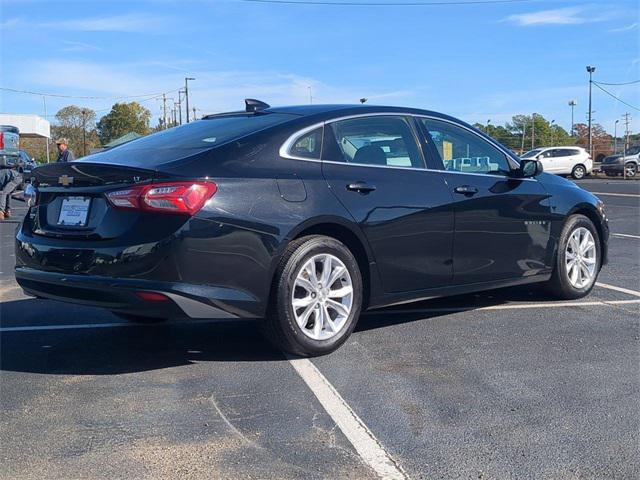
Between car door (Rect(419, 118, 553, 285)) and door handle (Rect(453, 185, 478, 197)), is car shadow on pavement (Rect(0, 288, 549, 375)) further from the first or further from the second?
door handle (Rect(453, 185, 478, 197))

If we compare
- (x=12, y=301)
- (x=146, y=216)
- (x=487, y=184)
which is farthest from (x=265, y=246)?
(x=12, y=301)

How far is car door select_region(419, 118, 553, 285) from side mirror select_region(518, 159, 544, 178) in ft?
0.17

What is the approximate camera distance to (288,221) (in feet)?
14.2

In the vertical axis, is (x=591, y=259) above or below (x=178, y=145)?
below

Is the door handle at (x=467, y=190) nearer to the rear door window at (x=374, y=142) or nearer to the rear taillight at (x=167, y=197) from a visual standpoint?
the rear door window at (x=374, y=142)

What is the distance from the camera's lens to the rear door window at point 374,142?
16.0 ft

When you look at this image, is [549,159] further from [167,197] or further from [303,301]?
[167,197]

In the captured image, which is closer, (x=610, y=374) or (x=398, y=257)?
(x=610, y=374)

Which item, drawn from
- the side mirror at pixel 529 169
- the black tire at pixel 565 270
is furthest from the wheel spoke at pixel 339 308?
the black tire at pixel 565 270

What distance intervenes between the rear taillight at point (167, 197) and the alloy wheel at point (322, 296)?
801 mm

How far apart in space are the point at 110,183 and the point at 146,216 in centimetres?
35

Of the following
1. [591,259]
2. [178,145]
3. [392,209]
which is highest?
[178,145]

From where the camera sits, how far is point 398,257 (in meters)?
4.94

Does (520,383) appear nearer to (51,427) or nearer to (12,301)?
(51,427)
